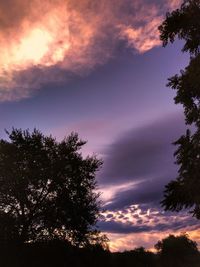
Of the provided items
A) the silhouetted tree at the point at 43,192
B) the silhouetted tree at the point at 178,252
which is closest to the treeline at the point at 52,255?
the silhouetted tree at the point at 43,192

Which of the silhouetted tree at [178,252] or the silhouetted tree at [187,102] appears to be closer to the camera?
the silhouetted tree at [187,102]

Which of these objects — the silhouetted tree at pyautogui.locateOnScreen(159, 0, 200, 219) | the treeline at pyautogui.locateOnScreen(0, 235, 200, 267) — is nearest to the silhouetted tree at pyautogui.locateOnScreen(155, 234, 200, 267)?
the treeline at pyautogui.locateOnScreen(0, 235, 200, 267)

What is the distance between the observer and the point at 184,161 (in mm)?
19844

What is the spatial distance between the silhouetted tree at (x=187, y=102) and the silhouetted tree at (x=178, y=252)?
99917 millimetres

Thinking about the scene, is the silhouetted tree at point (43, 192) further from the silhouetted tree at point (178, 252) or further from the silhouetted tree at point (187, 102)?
the silhouetted tree at point (178, 252)

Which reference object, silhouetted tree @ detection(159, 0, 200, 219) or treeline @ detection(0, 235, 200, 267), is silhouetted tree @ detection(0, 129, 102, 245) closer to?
treeline @ detection(0, 235, 200, 267)

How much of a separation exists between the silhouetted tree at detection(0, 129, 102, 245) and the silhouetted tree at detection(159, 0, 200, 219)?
20447mm

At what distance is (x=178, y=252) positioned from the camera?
402 feet

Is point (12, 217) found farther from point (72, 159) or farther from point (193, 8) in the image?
point (193, 8)

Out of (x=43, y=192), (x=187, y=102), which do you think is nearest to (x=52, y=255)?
(x=43, y=192)

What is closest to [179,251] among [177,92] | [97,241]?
[97,241]

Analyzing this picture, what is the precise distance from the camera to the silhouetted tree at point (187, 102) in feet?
63.7

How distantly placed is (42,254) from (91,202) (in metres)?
6.35

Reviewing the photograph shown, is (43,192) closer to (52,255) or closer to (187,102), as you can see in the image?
(52,255)
